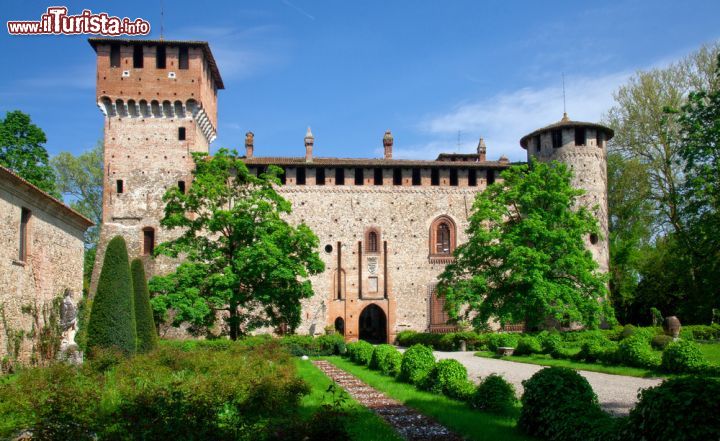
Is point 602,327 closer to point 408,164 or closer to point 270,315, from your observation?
point 408,164

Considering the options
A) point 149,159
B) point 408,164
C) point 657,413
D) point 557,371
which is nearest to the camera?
point 657,413

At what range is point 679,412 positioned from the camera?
6121 millimetres

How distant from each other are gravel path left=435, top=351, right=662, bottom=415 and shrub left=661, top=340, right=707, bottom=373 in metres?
0.92

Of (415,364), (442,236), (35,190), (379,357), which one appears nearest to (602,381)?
(415,364)

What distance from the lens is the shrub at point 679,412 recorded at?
5992mm

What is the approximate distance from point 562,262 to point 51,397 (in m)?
22.9

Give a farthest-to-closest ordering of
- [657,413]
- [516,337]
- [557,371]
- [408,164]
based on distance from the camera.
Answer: [408,164] → [516,337] → [557,371] → [657,413]

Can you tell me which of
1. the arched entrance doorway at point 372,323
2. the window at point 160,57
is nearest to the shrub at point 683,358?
the arched entrance doorway at point 372,323

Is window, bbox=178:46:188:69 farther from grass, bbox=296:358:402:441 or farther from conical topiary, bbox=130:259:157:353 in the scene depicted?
grass, bbox=296:358:402:441

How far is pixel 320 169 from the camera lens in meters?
36.2

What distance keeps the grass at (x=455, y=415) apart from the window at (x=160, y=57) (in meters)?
24.4

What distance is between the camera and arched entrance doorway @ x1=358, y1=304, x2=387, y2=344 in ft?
129

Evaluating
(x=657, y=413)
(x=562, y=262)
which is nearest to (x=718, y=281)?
(x=562, y=262)

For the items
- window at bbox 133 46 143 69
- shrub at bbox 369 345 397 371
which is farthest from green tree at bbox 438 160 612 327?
window at bbox 133 46 143 69
